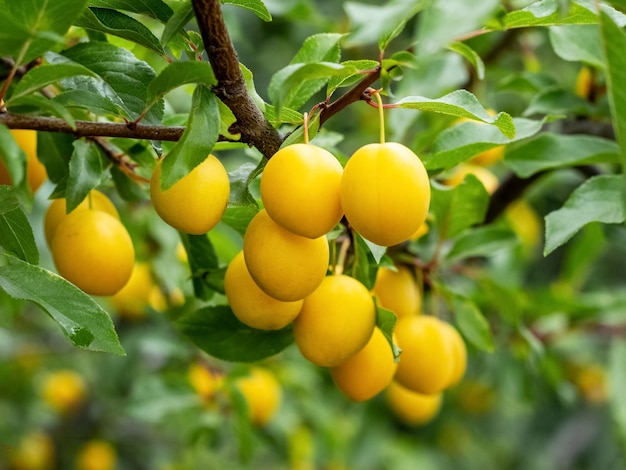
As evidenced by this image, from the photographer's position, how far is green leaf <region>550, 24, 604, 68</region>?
0.75m

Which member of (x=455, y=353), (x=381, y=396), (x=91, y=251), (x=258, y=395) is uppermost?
(x=91, y=251)

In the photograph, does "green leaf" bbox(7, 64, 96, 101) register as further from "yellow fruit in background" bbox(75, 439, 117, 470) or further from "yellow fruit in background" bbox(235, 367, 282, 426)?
"yellow fruit in background" bbox(75, 439, 117, 470)

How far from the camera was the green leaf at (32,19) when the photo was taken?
42 centimetres

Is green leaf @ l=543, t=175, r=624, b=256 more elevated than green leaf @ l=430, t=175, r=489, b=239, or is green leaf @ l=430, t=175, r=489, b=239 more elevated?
green leaf @ l=543, t=175, r=624, b=256

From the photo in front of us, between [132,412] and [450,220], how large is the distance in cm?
61

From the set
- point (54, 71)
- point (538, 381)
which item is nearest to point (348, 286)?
point (54, 71)

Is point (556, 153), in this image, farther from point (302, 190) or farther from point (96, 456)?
point (96, 456)

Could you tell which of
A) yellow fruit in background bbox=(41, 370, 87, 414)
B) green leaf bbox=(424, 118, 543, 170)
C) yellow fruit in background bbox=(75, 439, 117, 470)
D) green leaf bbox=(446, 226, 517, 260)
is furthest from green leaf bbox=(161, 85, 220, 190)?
yellow fruit in background bbox=(41, 370, 87, 414)

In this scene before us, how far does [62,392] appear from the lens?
1808 millimetres

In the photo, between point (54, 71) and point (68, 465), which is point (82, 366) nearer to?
point (68, 465)

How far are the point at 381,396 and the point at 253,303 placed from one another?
1.06 m

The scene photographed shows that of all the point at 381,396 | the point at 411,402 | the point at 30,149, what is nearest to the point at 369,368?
the point at 30,149

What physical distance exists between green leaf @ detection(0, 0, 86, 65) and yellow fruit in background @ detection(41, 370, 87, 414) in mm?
1516

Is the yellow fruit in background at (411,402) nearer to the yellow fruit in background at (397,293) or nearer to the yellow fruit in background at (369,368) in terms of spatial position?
the yellow fruit in background at (397,293)
